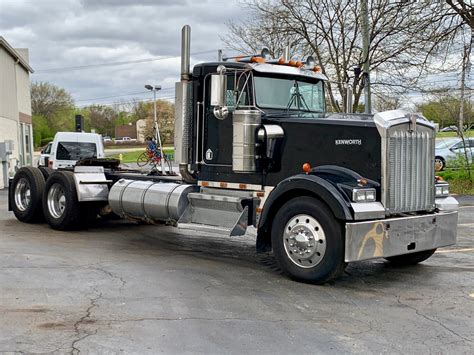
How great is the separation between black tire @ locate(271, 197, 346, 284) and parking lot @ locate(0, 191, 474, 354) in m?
0.18

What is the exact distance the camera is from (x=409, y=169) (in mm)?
7586

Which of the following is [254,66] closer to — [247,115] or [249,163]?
[247,115]

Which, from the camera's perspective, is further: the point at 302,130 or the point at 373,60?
the point at 373,60

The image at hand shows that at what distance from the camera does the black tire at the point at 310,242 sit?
7020mm

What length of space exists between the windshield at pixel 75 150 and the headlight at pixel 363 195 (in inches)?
530

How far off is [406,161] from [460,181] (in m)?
14.5

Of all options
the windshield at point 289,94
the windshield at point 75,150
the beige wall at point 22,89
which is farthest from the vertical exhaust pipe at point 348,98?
the beige wall at point 22,89

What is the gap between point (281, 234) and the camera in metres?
7.54

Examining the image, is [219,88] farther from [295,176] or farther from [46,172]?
[46,172]

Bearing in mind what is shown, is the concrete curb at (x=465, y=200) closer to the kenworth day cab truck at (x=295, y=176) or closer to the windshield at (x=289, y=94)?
the kenworth day cab truck at (x=295, y=176)

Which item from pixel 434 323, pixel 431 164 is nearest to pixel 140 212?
pixel 431 164

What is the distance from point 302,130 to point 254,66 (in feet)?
4.22

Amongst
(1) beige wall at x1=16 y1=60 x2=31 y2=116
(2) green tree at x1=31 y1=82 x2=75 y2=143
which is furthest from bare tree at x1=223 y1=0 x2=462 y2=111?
(2) green tree at x1=31 y1=82 x2=75 y2=143

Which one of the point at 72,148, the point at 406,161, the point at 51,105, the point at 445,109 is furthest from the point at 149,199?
the point at 51,105
